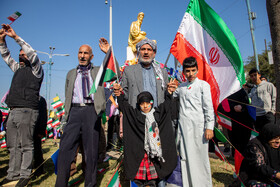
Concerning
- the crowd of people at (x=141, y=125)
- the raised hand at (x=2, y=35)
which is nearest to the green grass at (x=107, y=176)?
the crowd of people at (x=141, y=125)

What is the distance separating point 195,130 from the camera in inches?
94.7

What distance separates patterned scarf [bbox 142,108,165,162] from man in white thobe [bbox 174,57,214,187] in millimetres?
430

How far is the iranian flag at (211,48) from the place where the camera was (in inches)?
115

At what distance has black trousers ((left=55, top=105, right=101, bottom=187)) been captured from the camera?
2.41 m

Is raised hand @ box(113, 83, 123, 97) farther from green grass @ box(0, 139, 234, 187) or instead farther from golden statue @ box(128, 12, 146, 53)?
golden statue @ box(128, 12, 146, 53)

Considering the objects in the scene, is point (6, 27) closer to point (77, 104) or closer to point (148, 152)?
point (77, 104)

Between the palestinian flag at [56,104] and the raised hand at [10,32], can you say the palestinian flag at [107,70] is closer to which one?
the raised hand at [10,32]

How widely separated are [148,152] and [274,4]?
3.46m

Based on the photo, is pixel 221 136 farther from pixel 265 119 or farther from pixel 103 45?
pixel 103 45

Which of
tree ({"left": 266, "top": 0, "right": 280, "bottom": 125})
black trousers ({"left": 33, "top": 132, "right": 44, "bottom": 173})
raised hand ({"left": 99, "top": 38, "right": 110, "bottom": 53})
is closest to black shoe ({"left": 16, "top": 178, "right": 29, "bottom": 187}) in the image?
A: black trousers ({"left": 33, "top": 132, "right": 44, "bottom": 173})

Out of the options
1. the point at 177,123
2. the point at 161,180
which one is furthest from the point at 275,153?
the point at 161,180

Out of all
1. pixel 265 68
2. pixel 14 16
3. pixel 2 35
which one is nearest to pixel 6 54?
pixel 2 35

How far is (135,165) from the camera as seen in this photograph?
2217mm

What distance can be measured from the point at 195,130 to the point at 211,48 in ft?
5.09
